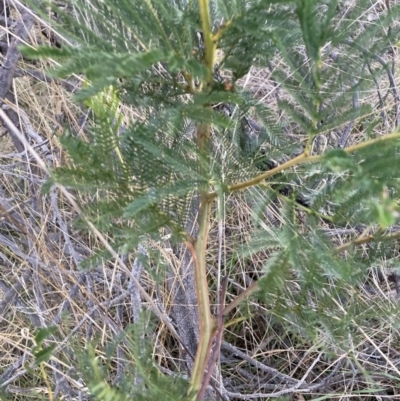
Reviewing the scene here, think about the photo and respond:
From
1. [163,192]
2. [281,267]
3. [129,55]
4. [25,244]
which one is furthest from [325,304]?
[25,244]

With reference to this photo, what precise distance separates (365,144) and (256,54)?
155mm

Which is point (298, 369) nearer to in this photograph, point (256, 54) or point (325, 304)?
point (325, 304)

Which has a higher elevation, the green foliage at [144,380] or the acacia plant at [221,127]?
the acacia plant at [221,127]

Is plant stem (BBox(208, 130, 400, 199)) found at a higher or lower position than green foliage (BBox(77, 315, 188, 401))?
higher

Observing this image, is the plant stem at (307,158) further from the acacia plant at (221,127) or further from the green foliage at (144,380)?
the green foliage at (144,380)

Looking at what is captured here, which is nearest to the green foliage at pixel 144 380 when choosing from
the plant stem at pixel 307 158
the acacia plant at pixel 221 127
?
the acacia plant at pixel 221 127

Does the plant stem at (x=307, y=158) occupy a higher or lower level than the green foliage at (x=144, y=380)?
higher

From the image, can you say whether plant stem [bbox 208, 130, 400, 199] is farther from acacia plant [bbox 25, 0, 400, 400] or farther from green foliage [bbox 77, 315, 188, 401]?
green foliage [bbox 77, 315, 188, 401]

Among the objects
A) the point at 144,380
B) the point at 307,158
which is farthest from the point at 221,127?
the point at 144,380

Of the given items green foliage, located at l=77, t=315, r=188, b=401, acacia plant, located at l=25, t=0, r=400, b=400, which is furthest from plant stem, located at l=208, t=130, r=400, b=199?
green foliage, located at l=77, t=315, r=188, b=401

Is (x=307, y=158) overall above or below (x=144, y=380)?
above

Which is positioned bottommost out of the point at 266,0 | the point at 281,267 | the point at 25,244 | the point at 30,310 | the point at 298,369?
the point at 298,369

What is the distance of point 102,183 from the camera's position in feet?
1.77

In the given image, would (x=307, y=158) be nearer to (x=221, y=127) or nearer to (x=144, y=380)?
(x=221, y=127)
